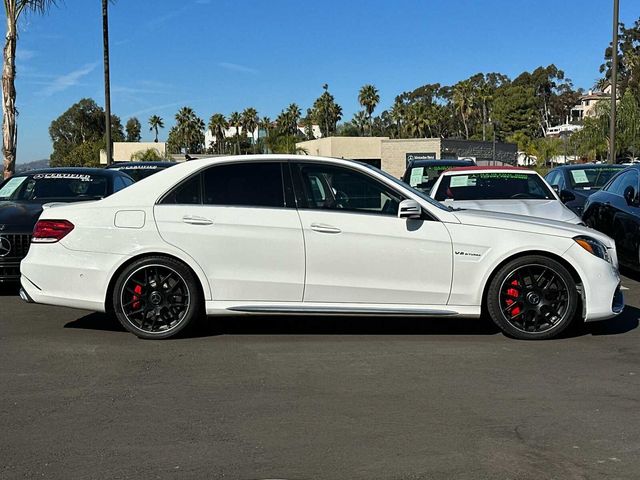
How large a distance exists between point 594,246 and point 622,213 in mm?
3706

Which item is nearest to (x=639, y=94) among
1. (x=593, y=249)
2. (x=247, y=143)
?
(x=247, y=143)

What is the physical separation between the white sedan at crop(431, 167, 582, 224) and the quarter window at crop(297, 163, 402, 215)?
3333 mm

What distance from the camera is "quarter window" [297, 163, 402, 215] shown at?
6488 mm

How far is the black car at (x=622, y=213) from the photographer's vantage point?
9.38m

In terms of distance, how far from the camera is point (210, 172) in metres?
6.64

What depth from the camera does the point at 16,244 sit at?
27.9ft

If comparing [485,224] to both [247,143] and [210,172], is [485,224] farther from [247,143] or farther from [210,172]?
[247,143]

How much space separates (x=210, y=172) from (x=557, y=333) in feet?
11.0

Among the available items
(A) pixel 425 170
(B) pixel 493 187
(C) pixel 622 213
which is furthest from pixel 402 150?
(C) pixel 622 213

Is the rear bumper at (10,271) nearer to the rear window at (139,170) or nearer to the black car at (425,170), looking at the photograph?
the rear window at (139,170)

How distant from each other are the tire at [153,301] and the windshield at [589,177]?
9.96 meters

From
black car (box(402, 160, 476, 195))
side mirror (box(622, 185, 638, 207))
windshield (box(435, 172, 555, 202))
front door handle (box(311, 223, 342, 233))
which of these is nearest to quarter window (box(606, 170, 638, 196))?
side mirror (box(622, 185, 638, 207))

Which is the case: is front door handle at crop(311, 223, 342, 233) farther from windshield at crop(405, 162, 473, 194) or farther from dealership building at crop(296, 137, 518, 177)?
dealership building at crop(296, 137, 518, 177)

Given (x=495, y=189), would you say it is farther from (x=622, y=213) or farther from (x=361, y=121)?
(x=361, y=121)
